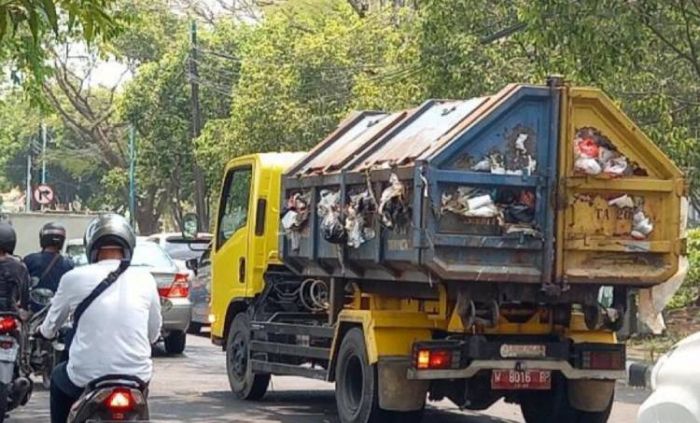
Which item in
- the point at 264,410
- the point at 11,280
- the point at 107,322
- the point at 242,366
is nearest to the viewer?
the point at 107,322

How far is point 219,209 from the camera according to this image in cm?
1538

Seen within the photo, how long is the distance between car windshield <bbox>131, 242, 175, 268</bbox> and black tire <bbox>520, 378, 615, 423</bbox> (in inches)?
321

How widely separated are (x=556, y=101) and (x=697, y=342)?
4.45m

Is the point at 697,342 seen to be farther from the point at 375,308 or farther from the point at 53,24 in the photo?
the point at 375,308

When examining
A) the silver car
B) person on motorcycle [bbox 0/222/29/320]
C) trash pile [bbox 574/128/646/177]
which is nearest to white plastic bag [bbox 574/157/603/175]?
trash pile [bbox 574/128/646/177]

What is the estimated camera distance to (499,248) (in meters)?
10.4

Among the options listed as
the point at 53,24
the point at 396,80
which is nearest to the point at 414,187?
the point at 53,24

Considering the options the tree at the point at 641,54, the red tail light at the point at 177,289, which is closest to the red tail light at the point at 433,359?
the tree at the point at 641,54

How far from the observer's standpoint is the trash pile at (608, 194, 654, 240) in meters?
10.6

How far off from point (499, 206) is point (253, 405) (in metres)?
4.46

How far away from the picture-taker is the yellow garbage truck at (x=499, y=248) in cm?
1039

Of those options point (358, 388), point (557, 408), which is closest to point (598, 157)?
point (557, 408)

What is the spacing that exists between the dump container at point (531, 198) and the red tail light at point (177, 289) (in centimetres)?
828

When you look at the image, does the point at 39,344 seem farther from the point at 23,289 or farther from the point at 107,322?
the point at 107,322
